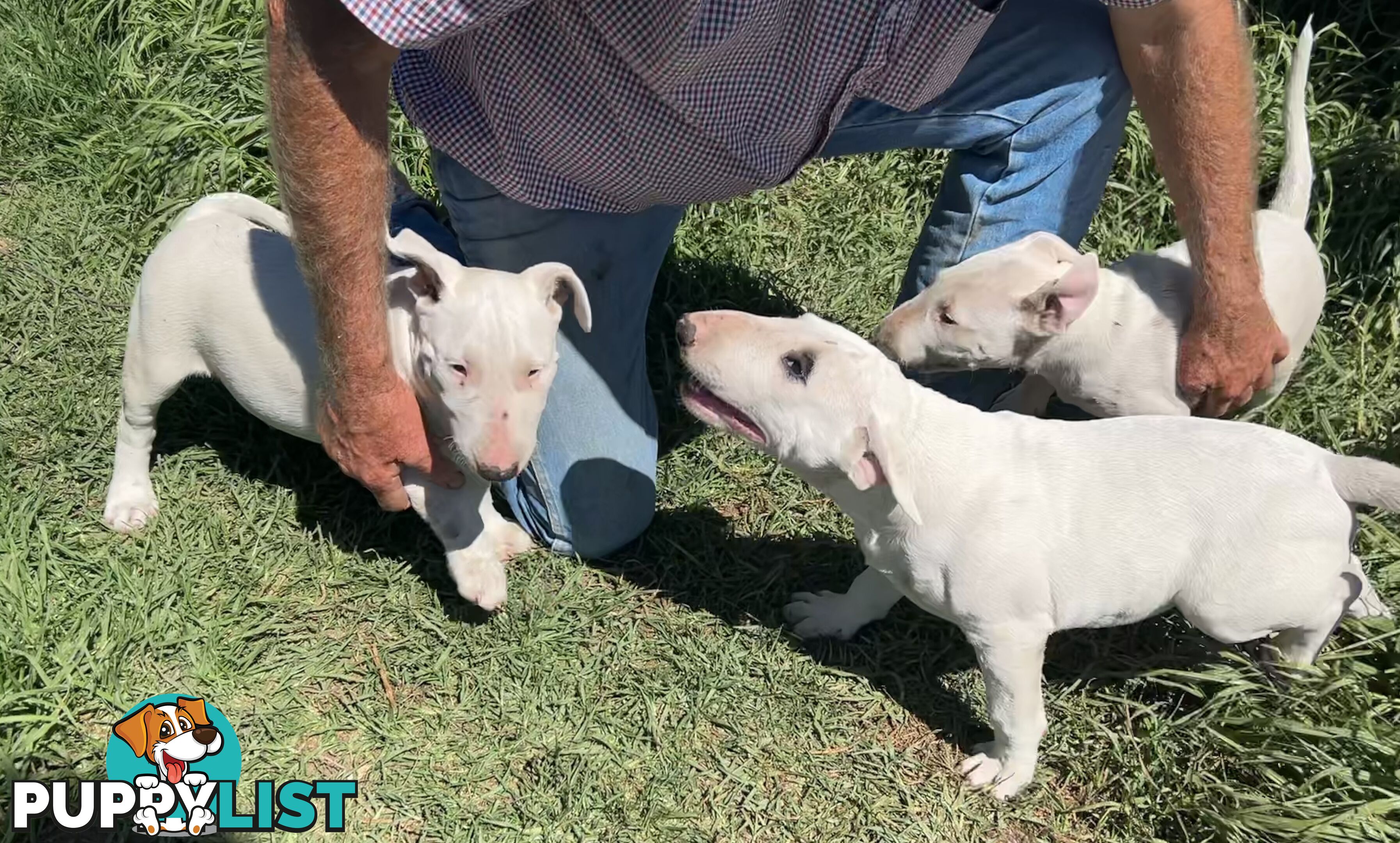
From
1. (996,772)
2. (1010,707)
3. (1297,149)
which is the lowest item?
(996,772)

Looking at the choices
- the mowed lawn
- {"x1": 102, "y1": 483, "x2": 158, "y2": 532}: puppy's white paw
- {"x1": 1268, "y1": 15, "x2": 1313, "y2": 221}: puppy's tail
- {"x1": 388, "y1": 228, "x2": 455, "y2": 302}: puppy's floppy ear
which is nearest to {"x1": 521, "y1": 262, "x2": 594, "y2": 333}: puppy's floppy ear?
{"x1": 388, "y1": 228, "x2": 455, "y2": 302}: puppy's floppy ear

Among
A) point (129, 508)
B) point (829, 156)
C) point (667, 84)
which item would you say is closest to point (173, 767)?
point (129, 508)

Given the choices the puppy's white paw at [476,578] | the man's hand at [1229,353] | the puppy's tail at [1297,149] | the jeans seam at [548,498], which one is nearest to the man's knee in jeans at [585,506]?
the jeans seam at [548,498]

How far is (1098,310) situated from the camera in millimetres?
3945

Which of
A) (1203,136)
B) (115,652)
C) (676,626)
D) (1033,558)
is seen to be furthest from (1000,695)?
(115,652)

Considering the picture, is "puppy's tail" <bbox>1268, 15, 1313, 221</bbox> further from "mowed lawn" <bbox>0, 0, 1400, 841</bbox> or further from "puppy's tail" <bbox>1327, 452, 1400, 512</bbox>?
"puppy's tail" <bbox>1327, 452, 1400, 512</bbox>

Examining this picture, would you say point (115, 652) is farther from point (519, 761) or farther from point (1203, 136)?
point (1203, 136)

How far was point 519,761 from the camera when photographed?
370cm

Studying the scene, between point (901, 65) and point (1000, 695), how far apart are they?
1866mm

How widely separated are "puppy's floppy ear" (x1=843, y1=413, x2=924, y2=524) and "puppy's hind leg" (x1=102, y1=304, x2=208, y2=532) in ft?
7.37

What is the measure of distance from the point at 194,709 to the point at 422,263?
1646mm

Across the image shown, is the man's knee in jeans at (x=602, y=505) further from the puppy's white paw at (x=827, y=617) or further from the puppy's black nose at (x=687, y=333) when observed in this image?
the puppy's black nose at (x=687, y=333)

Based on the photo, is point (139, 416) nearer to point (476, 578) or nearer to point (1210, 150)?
point (476, 578)

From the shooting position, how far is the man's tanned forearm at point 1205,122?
3340mm
